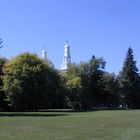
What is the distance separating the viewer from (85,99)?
112875mm

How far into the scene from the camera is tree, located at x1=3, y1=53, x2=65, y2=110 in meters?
83.4

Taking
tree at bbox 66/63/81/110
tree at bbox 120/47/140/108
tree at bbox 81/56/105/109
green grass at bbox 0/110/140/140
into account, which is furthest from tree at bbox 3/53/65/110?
green grass at bbox 0/110/140/140

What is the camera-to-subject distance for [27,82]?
276 feet

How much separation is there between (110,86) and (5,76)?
1931 inches

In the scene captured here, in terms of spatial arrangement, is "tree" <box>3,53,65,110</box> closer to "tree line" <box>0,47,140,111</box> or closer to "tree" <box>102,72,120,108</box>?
"tree line" <box>0,47,140,111</box>

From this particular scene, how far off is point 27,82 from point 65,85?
27.3 meters

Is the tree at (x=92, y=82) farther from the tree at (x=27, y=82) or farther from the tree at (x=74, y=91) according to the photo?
the tree at (x=27, y=82)

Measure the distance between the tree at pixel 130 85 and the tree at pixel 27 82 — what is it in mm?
35913

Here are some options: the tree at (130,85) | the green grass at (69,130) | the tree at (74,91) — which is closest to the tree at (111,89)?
the tree at (130,85)

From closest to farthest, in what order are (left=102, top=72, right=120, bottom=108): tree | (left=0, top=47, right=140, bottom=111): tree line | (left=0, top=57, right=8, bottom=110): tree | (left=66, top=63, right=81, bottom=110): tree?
1. (left=0, top=47, right=140, bottom=111): tree line
2. (left=0, top=57, right=8, bottom=110): tree
3. (left=66, top=63, right=81, bottom=110): tree
4. (left=102, top=72, right=120, bottom=108): tree

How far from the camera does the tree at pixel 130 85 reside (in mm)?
123213

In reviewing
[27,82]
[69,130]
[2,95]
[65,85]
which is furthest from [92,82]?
[69,130]

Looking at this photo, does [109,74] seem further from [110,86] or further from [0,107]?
[0,107]

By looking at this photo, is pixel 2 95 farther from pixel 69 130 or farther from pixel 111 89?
pixel 69 130
